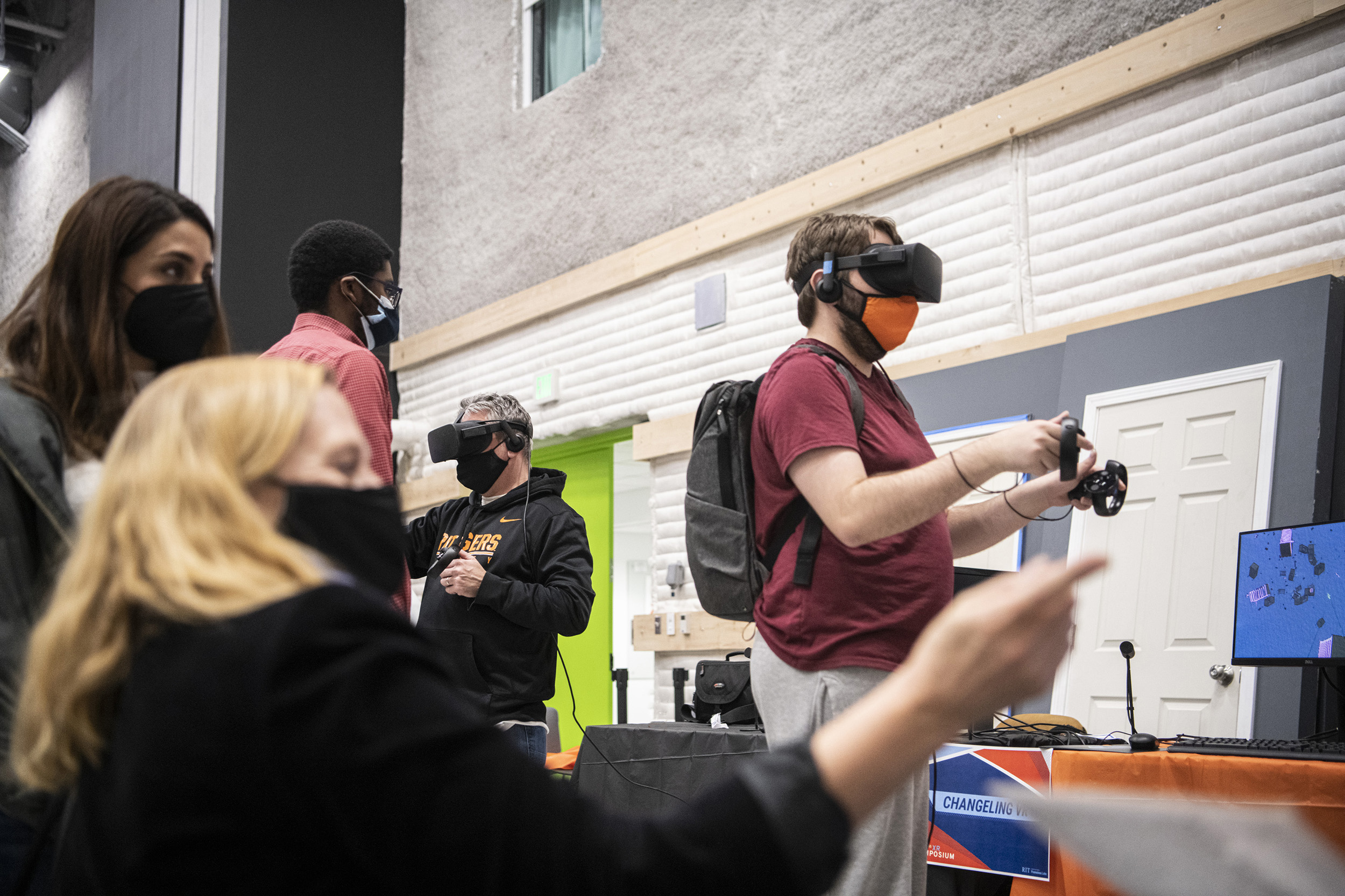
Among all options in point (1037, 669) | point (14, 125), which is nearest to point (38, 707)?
point (1037, 669)

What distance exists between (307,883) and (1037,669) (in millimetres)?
520

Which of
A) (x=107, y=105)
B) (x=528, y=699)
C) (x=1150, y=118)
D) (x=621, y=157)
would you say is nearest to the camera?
(x=528, y=699)

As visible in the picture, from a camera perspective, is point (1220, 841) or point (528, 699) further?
point (528, 699)

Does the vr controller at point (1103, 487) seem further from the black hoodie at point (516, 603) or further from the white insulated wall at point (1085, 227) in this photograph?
the white insulated wall at point (1085, 227)

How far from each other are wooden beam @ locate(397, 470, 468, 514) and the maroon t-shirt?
5.01 m

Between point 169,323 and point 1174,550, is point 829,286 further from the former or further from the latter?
point 1174,550

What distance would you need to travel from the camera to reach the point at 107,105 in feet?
18.7

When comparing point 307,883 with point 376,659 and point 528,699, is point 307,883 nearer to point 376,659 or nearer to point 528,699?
point 376,659

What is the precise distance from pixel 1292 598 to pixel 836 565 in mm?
1531

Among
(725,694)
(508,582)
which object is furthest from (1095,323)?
(508,582)

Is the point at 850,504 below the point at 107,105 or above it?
below

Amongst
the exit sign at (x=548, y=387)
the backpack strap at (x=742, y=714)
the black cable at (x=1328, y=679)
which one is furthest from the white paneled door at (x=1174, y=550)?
the exit sign at (x=548, y=387)

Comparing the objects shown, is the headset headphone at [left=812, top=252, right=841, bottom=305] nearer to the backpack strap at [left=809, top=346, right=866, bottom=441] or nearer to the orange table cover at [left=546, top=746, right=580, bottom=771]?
the backpack strap at [left=809, top=346, right=866, bottom=441]

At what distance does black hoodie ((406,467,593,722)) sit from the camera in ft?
9.17
